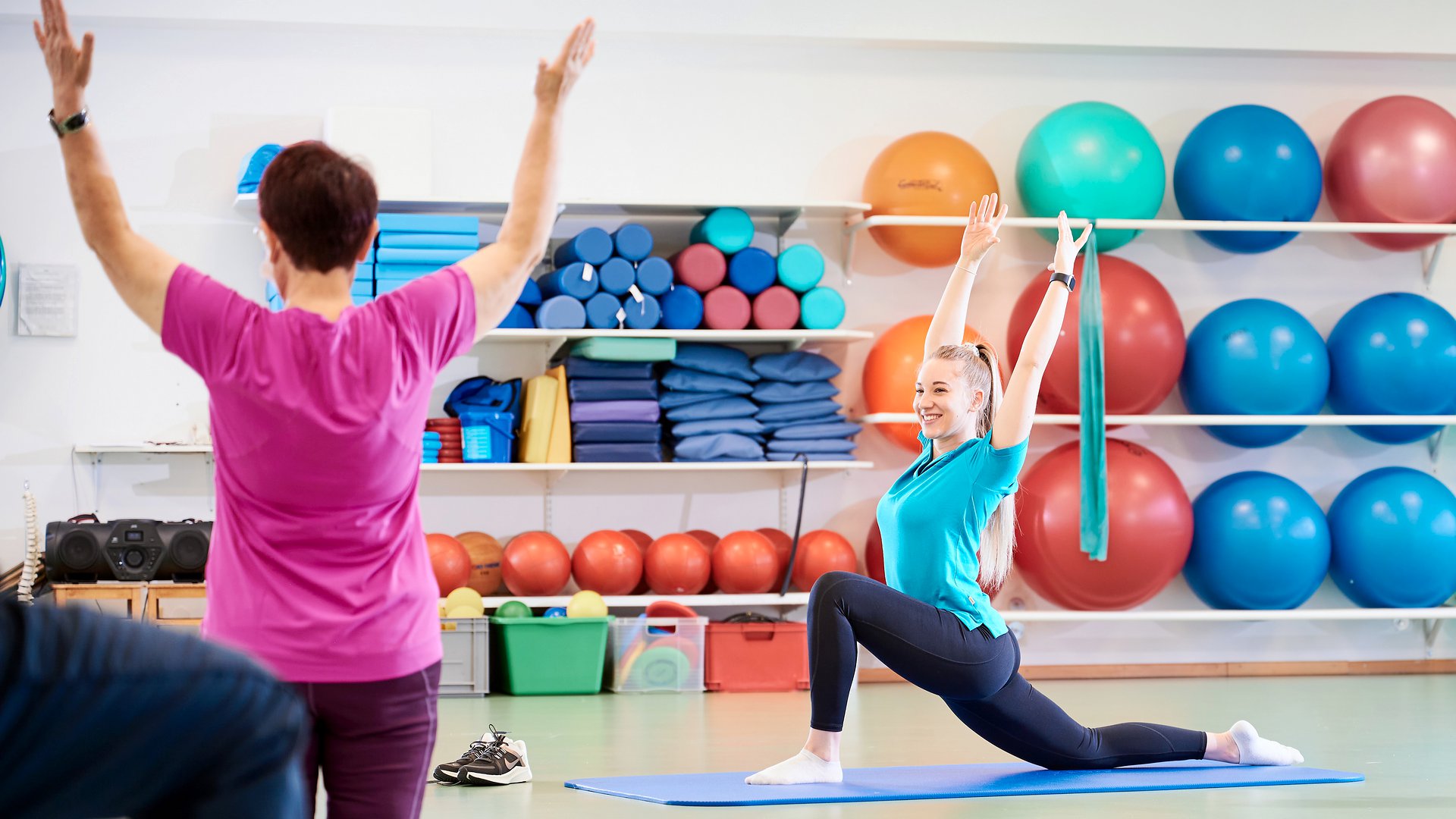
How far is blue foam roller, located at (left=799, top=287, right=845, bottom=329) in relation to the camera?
5812 mm

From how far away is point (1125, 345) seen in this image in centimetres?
586

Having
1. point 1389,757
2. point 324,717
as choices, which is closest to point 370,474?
point 324,717

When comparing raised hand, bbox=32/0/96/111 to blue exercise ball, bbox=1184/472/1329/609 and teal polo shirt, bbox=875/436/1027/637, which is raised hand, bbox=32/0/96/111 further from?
blue exercise ball, bbox=1184/472/1329/609

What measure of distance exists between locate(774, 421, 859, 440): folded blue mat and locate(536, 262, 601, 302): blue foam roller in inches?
40.1

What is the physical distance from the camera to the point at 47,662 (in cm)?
→ 88

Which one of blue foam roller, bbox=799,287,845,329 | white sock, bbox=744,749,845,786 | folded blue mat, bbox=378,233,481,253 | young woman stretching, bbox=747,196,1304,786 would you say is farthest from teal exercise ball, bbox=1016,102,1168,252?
white sock, bbox=744,749,845,786

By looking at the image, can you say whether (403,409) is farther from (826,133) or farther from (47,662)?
(826,133)

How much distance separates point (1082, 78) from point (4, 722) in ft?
20.7

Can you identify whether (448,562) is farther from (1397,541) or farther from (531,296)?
(1397,541)

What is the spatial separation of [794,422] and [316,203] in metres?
4.53

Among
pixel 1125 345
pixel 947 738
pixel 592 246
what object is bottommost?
pixel 947 738

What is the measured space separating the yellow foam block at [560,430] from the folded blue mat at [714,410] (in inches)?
17.6

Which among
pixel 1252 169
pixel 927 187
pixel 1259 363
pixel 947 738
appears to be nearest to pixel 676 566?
pixel 947 738

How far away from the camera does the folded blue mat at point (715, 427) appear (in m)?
5.82
